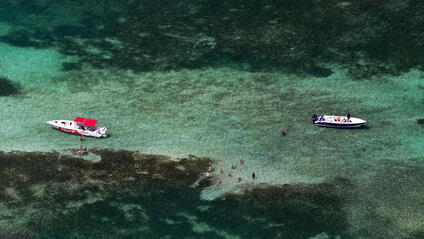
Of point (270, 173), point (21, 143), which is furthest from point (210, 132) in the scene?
point (21, 143)

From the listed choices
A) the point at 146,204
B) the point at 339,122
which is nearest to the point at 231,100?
the point at 339,122

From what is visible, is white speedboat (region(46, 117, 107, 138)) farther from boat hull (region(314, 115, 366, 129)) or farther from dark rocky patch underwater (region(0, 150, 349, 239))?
boat hull (region(314, 115, 366, 129))

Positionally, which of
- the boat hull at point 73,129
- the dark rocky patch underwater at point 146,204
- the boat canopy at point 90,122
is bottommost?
the dark rocky patch underwater at point 146,204

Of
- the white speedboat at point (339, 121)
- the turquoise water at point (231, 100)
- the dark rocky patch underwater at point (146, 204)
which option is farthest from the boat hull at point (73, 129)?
the white speedboat at point (339, 121)

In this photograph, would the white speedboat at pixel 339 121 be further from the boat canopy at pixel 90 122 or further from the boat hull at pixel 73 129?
the boat canopy at pixel 90 122

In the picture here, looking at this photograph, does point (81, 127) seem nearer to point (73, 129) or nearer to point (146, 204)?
point (73, 129)

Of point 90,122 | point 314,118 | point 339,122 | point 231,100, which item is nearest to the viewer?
point 90,122

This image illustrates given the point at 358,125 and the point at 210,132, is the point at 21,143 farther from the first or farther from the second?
the point at 358,125
